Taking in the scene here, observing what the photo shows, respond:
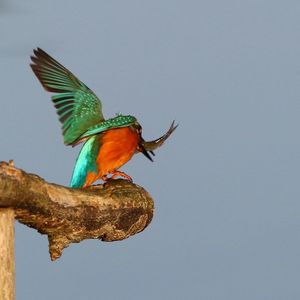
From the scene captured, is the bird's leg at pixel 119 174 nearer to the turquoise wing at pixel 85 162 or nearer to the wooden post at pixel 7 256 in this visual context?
the turquoise wing at pixel 85 162

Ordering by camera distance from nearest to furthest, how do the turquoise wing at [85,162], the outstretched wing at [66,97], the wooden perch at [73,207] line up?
the wooden perch at [73,207]
the turquoise wing at [85,162]
the outstretched wing at [66,97]

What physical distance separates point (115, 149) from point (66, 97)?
545 millimetres

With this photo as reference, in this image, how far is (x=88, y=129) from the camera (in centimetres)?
680

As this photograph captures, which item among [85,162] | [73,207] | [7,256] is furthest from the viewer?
[85,162]

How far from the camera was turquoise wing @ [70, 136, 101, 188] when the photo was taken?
22.1 feet

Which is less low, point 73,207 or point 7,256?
point 73,207

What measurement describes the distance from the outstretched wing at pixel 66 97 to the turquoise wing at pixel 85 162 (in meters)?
0.12

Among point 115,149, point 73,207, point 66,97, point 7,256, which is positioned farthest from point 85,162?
point 7,256

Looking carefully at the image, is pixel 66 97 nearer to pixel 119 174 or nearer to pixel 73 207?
pixel 119 174

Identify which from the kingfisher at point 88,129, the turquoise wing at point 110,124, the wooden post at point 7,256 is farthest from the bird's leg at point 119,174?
the wooden post at point 7,256

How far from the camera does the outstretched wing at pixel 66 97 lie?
6898mm

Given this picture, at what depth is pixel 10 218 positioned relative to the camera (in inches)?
214

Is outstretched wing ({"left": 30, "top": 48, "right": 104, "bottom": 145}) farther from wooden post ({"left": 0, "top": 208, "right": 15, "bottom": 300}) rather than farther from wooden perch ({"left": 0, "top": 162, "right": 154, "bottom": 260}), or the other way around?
wooden post ({"left": 0, "top": 208, "right": 15, "bottom": 300})

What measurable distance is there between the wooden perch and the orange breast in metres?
0.12
